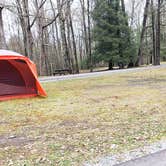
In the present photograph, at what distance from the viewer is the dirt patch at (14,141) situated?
11.6ft

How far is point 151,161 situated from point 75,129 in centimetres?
156

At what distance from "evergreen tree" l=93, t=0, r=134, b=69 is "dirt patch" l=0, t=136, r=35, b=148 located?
19242mm

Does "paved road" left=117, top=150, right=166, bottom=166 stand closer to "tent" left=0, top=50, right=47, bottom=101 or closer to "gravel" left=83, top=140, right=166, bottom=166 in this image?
"gravel" left=83, top=140, right=166, bottom=166

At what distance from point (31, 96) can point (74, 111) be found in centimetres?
279

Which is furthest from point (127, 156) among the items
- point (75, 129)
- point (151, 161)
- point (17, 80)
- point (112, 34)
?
point (112, 34)

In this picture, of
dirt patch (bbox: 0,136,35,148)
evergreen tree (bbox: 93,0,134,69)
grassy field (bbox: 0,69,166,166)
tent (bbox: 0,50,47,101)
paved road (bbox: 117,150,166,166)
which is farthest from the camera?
evergreen tree (bbox: 93,0,134,69)

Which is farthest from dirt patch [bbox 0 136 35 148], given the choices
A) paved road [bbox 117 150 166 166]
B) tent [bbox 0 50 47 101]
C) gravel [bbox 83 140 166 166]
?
tent [bbox 0 50 47 101]

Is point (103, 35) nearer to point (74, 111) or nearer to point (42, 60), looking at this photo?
point (42, 60)

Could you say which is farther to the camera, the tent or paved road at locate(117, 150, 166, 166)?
the tent

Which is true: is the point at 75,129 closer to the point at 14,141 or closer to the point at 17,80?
the point at 14,141

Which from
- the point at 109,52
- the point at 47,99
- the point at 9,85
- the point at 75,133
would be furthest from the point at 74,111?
the point at 109,52

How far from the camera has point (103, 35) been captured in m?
23.1

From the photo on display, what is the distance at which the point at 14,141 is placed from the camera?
3.66 m

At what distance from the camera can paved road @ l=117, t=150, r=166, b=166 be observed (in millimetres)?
2742
